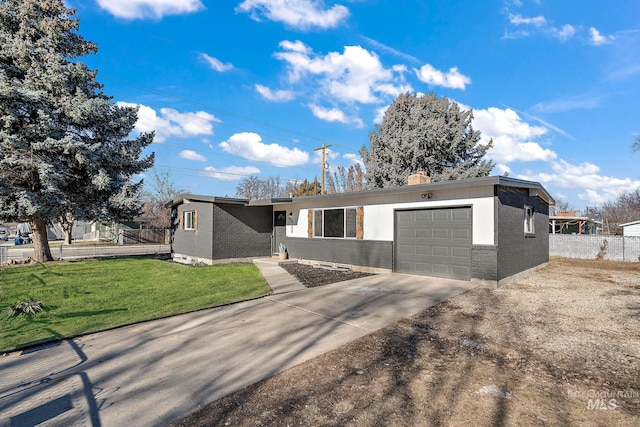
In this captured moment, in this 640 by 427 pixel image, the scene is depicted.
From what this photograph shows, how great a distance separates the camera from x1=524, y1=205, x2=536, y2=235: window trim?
9984mm

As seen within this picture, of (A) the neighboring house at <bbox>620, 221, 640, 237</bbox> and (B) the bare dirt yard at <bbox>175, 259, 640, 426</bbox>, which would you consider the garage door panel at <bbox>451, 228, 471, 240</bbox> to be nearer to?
A: (B) the bare dirt yard at <bbox>175, 259, 640, 426</bbox>

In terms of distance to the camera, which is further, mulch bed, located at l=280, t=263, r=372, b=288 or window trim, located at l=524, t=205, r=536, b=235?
window trim, located at l=524, t=205, r=536, b=235

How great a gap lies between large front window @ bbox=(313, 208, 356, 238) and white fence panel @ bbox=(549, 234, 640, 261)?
12.6m

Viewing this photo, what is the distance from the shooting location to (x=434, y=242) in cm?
921

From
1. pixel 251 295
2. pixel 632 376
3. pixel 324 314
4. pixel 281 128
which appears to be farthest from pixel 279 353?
pixel 281 128

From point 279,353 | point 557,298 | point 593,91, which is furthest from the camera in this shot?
point 593,91

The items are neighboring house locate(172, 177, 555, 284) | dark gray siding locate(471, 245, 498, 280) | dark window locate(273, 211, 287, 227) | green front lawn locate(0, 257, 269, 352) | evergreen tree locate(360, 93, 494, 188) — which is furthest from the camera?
evergreen tree locate(360, 93, 494, 188)

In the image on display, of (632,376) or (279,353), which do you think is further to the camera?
(279,353)

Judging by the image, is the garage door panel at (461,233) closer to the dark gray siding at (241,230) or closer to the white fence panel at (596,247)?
the dark gray siding at (241,230)

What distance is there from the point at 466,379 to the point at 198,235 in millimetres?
12861

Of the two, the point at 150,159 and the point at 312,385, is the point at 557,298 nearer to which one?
the point at 312,385

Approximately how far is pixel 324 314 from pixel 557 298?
521 centimetres

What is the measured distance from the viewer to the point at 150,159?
1511cm
